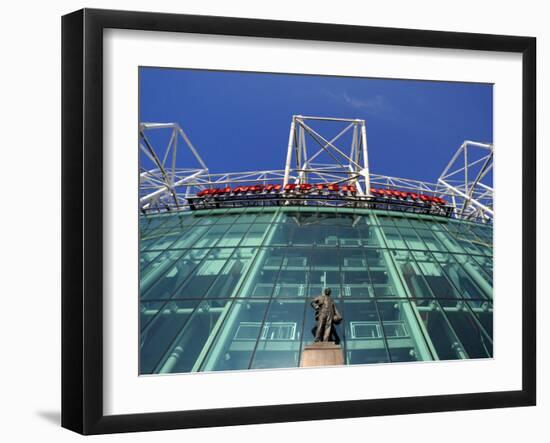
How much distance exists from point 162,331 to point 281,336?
3064 mm

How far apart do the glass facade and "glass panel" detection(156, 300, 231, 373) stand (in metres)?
0.03

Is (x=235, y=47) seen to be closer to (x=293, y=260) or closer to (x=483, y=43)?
(x=483, y=43)

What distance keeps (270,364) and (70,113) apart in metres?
7.23

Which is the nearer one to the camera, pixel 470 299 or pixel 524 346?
pixel 524 346

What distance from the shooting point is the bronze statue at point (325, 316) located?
20438mm

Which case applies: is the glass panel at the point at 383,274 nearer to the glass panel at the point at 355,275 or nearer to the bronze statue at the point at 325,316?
the glass panel at the point at 355,275

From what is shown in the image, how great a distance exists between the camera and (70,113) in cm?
1652

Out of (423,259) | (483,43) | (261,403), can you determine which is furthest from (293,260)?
(483,43)

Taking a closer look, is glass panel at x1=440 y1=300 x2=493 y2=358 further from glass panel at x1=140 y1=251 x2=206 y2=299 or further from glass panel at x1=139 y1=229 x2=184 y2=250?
glass panel at x1=139 y1=229 x2=184 y2=250

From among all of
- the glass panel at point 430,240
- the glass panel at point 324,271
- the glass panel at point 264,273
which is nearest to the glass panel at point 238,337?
the glass panel at point 264,273

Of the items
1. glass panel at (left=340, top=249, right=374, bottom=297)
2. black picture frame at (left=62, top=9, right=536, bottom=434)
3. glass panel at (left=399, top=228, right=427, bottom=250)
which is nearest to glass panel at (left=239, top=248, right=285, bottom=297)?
glass panel at (left=340, top=249, right=374, bottom=297)

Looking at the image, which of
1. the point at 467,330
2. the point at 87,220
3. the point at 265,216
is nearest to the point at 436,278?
the point at 467,330

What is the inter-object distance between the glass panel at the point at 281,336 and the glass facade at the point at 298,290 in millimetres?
29

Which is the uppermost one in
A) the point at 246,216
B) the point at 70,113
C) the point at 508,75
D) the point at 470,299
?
the point at 508,75
